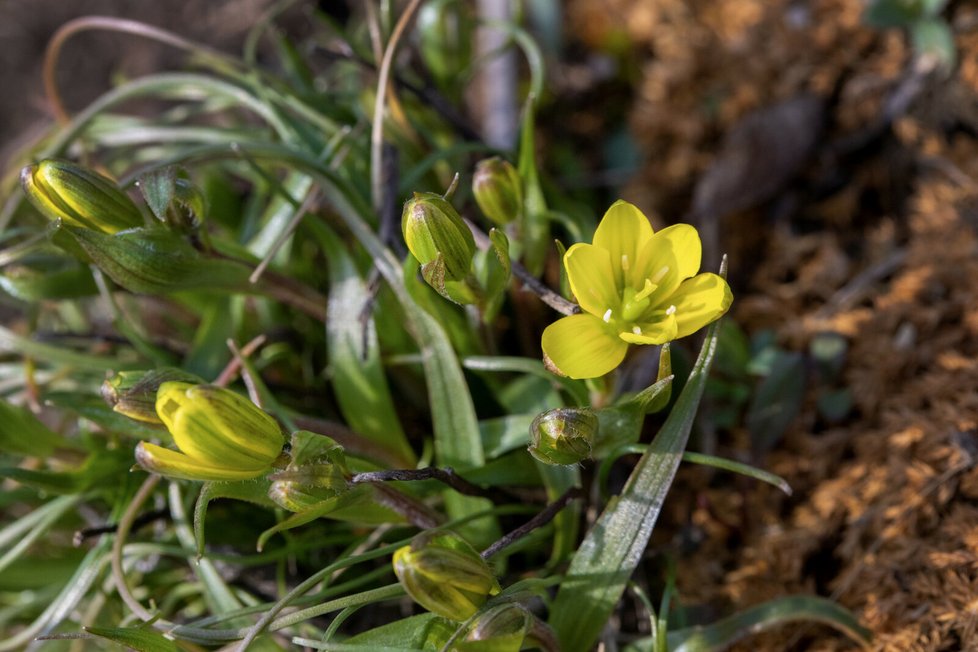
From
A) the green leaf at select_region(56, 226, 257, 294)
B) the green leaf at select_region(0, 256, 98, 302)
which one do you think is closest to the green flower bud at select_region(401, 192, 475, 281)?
the green leaf at select_region(56, 226, 257, 294)

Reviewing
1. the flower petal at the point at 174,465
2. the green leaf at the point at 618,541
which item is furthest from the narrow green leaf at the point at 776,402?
A: the flower petal at the point at 174,465

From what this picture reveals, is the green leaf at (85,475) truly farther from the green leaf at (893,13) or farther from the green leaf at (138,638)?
the green leaf at (893,13)

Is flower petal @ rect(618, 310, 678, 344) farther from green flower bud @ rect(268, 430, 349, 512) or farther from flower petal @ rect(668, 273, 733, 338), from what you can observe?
green flower bud @ rect(268, 430, 349, 512)

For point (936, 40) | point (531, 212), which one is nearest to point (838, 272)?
point (936, 40)

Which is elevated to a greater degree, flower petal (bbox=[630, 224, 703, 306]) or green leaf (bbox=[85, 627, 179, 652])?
flower petal (bbox=[630, 224, 703, 306])

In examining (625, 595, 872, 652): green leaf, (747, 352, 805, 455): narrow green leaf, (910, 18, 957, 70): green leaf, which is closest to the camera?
(625, 595, 872, 652): green leaf

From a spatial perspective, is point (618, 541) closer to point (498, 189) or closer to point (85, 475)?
point (498, 189)
